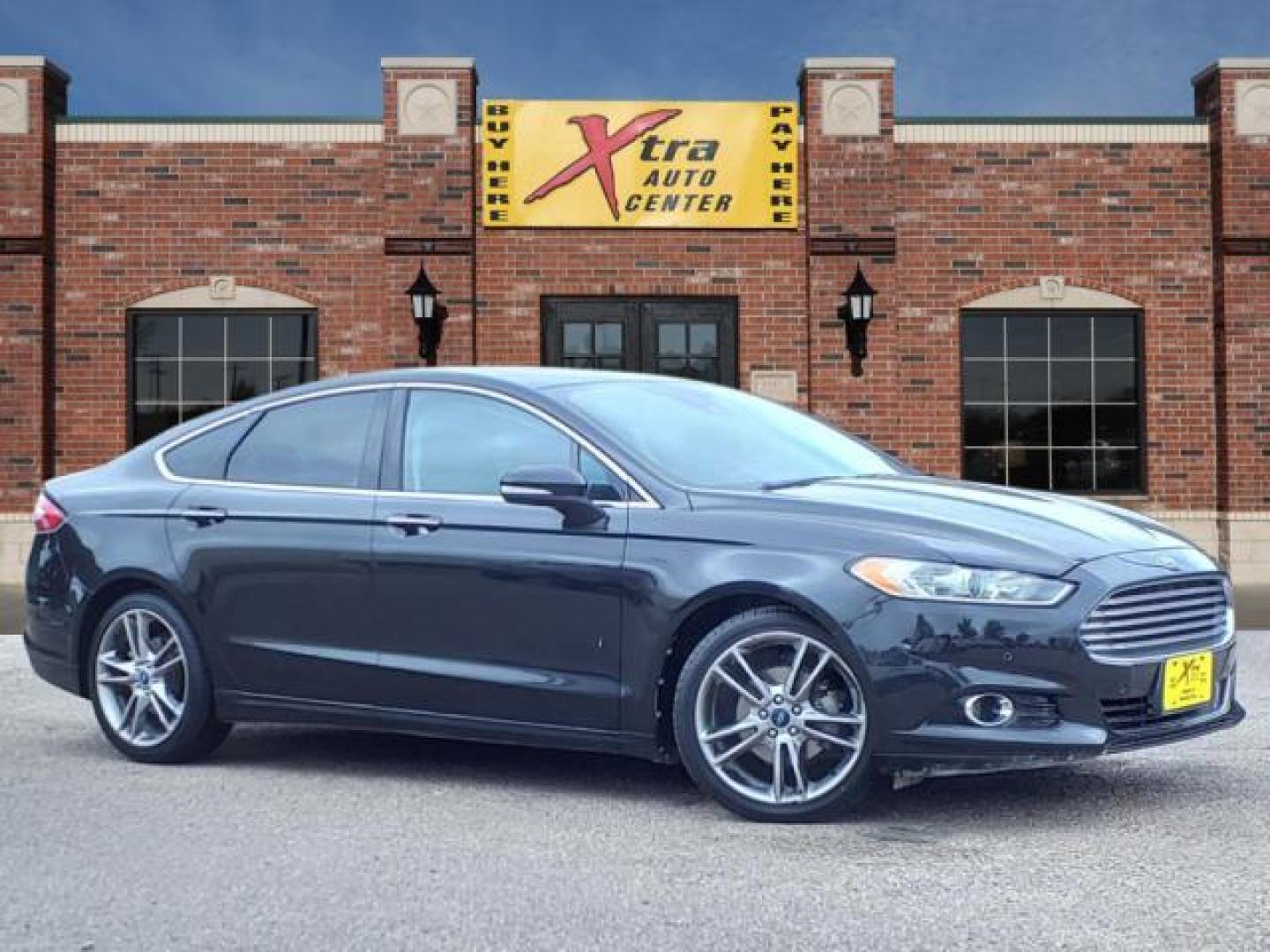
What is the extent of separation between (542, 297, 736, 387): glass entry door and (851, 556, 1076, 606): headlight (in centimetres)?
1412

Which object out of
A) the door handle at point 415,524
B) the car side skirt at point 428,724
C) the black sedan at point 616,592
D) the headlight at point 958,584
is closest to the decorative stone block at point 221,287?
the black sedan at point 616,592

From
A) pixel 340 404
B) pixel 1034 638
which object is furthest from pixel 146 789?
pixel 1034 638

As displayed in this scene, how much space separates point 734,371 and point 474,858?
1466 cm

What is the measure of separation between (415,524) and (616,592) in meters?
0.89

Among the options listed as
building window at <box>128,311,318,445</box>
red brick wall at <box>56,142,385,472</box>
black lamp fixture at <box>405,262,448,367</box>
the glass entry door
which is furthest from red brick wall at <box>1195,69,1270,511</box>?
building window at <box>128,311,318,445</box>

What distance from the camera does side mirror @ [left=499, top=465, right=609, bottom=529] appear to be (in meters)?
5.74

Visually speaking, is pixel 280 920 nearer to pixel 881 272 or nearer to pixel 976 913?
pixel 976 913

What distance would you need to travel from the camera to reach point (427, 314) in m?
18.4

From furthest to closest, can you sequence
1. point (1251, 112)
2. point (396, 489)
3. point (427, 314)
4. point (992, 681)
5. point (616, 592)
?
point (1251, 112)
point (427, 314)
point (396, 489)
point (616, 592)
point (992, 681)

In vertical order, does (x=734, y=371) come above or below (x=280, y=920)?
above

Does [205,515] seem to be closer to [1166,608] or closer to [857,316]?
[1166,608]

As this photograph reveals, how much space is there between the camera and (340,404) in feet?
22.1

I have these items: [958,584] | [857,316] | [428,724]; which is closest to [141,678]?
[428,724]

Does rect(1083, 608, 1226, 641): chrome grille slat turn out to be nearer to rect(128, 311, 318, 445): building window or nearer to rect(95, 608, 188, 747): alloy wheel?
rect(95, 608, 188, 747): alloy wheel
